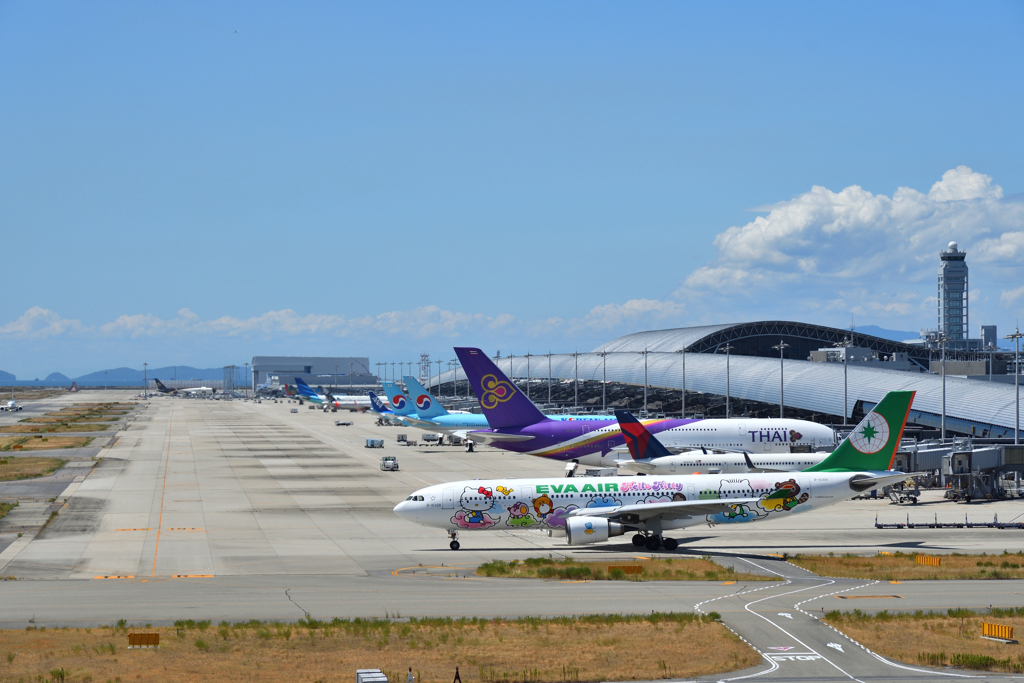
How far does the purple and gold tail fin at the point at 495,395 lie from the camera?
236 ft

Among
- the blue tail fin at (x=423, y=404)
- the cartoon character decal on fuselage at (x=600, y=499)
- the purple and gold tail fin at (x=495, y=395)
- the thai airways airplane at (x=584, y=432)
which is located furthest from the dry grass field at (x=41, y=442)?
the cartoon character decal on fuselage at (x=600, y=499)

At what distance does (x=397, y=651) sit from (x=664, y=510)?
20.9 meters

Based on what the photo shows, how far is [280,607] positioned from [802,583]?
21.7m

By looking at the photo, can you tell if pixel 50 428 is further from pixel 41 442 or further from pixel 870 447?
pixel 870 447

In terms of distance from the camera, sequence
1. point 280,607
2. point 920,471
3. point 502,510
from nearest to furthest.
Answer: point 280,607 → point 502,510 → point 920,471

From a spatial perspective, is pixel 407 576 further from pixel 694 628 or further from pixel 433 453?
pixel 433 453

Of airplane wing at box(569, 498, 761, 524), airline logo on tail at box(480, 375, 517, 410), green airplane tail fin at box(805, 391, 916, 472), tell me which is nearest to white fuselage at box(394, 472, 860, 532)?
airplane wing at box(569, 498, 761, 524)

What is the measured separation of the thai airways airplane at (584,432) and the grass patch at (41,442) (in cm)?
6920

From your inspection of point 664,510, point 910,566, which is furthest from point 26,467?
point 910,566

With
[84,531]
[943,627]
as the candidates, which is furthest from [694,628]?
[84,531]

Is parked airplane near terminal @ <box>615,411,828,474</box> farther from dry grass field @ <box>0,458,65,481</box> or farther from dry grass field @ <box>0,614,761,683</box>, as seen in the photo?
dry grass field @ <box>0,458,65,481</box>

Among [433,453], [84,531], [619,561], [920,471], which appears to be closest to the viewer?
[619,561]

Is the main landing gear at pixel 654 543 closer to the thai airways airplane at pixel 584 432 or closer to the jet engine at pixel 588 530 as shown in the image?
the jet engine at pixel 588 530

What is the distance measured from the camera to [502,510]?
48.9 metres
